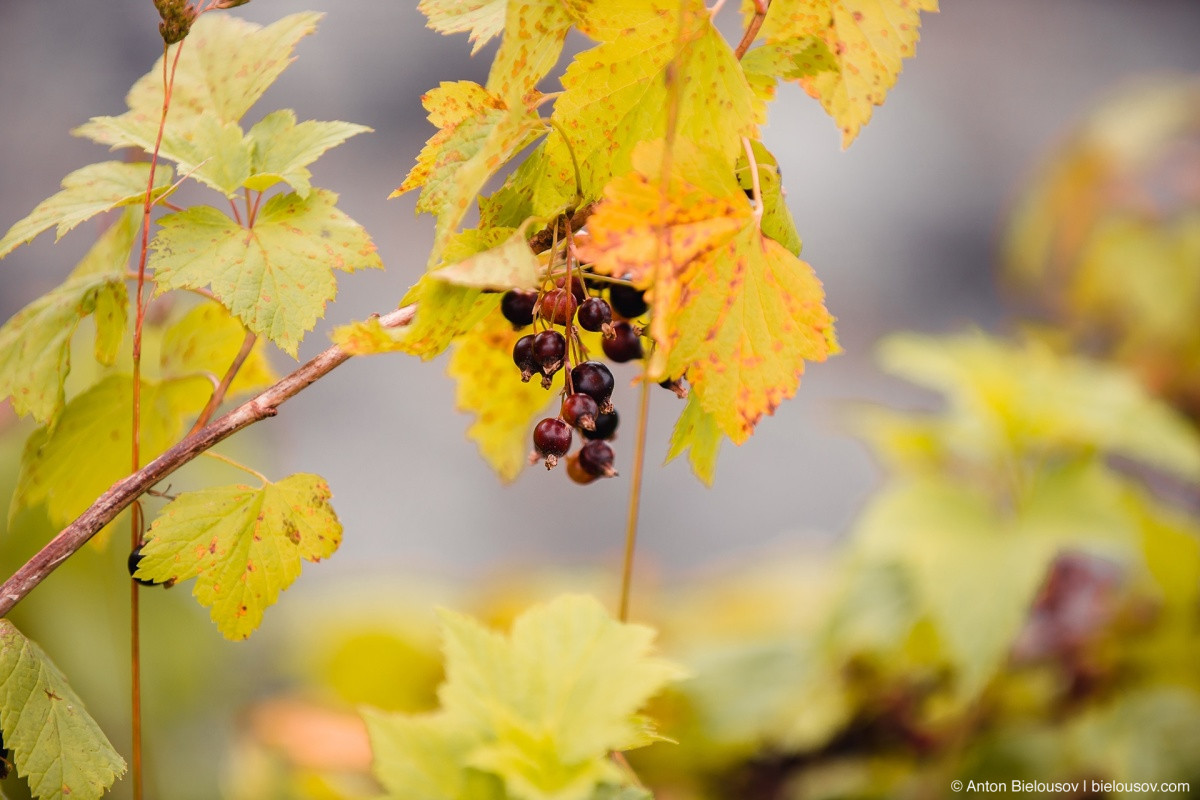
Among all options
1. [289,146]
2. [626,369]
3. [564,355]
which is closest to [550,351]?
[564,355]

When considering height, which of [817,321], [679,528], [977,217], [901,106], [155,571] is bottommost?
[155,571]

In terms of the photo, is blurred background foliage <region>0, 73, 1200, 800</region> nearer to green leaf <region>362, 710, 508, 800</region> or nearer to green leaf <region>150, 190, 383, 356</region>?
green leaf <region>362, 710, 508, 800</region>

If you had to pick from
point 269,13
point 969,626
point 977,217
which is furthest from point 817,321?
point 977,217

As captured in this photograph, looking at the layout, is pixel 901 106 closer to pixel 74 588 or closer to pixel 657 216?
pixel 74 588

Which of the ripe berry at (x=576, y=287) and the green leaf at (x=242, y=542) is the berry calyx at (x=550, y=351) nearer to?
the ripe berry at (x=576, y=287)

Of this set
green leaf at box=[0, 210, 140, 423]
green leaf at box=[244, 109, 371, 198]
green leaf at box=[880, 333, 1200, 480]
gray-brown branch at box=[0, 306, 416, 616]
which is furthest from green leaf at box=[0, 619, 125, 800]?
green leaf at box=[880, 333, 1200, 480]

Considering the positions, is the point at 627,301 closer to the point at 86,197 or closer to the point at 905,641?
the point at 86,197
